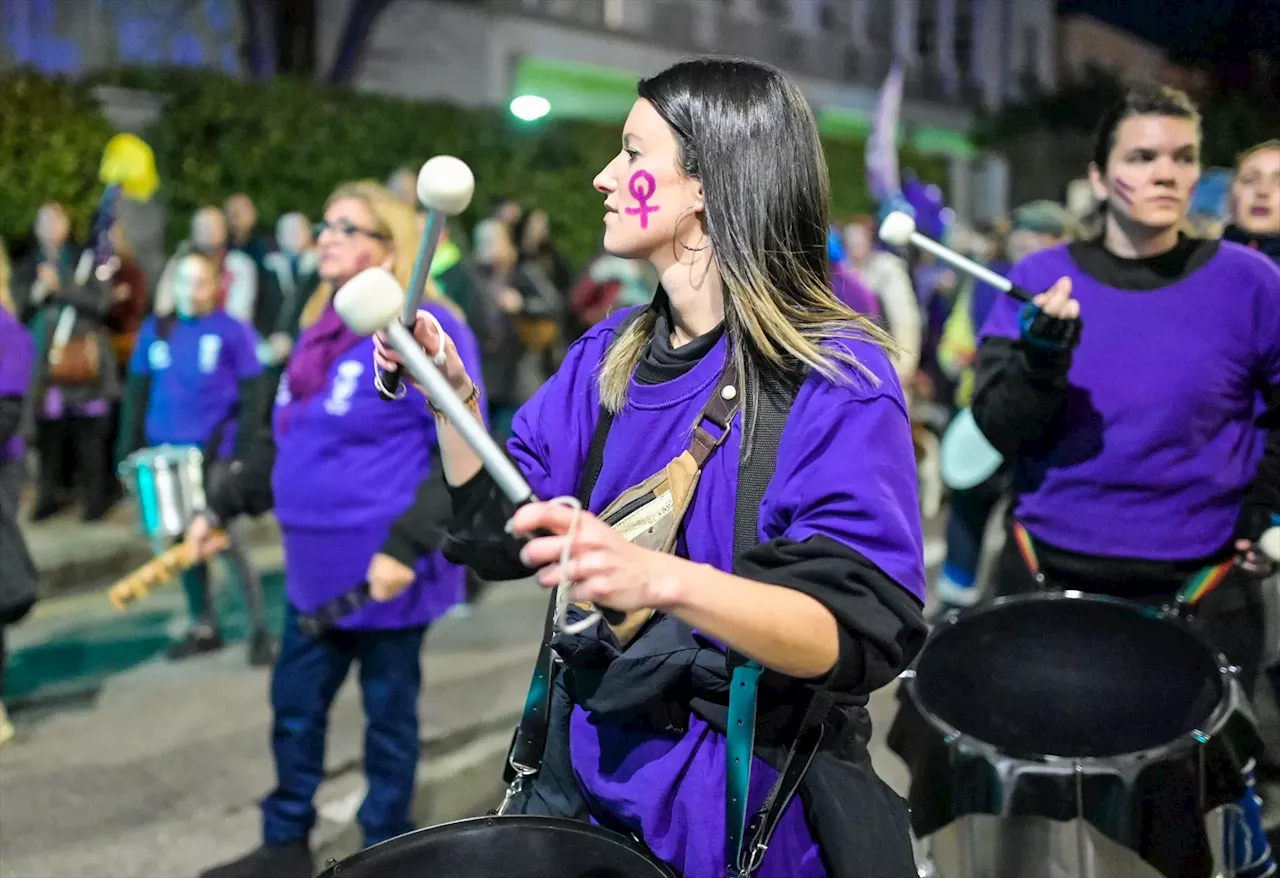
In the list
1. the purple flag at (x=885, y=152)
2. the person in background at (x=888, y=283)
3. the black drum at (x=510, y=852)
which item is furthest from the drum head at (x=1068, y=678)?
the purple flag at (x=885, y=152)

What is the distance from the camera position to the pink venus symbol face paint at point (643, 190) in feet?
5.69

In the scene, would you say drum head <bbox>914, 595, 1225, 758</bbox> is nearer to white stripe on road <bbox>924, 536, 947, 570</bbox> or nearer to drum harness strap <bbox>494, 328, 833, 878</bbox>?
drum harness strap <bbox>494, 328, 833, 878</bbox>

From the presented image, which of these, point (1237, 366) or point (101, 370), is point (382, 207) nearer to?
point (1237, 366)

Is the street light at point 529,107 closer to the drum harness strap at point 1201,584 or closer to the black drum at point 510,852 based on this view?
the black drum at point 510,852

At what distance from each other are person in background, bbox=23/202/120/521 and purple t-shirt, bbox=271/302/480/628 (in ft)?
16.1

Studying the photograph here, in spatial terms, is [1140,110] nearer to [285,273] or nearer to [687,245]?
[687,245]

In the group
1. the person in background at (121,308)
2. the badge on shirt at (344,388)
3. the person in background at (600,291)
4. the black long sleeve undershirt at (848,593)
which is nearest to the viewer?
the black long sleeve undershirt at (848,593)

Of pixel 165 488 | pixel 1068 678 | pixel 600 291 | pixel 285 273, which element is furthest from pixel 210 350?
pixel 600 291

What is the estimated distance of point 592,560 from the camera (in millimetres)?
1292

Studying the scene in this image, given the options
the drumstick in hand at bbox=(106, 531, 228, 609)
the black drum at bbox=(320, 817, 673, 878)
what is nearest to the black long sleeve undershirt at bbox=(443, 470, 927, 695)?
the black drum at bbox=(320, 817, 673, 878)

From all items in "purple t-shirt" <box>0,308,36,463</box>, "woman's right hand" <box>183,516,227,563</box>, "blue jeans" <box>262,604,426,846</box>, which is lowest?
"blue jeans" <box>262,604,426,846</box>

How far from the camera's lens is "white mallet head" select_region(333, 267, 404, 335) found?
1.26m

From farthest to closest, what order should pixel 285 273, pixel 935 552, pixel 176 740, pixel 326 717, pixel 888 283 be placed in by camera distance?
pixel 285 273 → pixel 888 283 → pixel 935 552 → pixel 176 740 → pixel 326 717

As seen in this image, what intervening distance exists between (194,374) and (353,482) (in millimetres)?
2625
